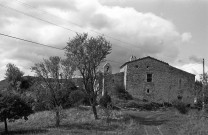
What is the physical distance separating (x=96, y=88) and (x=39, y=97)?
6.89 meters

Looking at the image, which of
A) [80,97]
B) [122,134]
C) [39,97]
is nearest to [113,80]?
[80,97]

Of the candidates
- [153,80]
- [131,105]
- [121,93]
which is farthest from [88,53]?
[153,80]

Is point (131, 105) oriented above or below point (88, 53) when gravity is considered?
below

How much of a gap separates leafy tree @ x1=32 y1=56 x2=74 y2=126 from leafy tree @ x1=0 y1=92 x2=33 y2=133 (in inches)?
121

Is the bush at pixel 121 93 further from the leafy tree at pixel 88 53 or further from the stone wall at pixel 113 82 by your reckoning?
the leafy tree at pixel 88 53

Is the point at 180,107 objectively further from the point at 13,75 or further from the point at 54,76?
the point at 13,75

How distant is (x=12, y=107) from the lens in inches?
1068

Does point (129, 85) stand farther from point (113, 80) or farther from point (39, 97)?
point (39, 97)

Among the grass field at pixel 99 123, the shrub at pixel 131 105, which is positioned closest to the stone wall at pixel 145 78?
the shrub at pixel 131 105

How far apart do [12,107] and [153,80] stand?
3576 cm

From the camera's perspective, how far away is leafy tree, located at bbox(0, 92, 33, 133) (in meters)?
26.8

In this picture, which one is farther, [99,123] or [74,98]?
[74,98]

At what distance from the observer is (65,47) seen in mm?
33594

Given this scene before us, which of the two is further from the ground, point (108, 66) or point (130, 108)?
point (108, 66)
